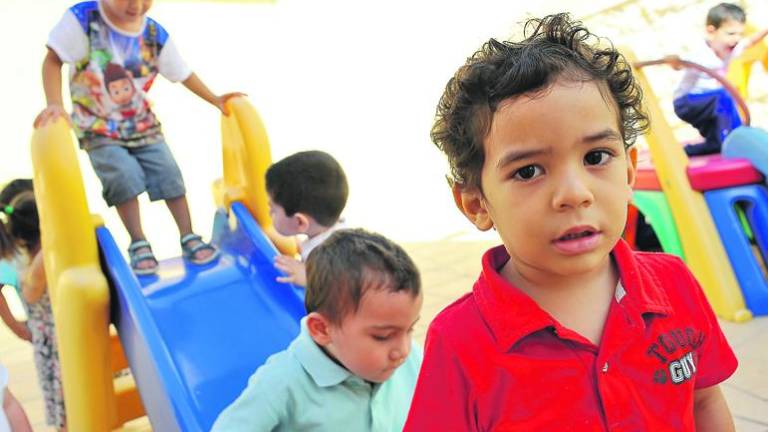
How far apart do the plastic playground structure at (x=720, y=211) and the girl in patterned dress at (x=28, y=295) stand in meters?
2.62

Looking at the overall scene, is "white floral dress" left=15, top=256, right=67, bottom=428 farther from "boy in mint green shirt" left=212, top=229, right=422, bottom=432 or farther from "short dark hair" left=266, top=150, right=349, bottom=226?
"boy in mint green shirt" left=212, top=229, right=422, bottom=432

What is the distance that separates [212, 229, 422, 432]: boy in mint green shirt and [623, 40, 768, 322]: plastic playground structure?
209cm

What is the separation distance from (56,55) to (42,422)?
1602 mm

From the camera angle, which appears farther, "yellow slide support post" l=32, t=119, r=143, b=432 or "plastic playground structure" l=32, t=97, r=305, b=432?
"yellow slide support post" l=32, t=119, r=143, b=432

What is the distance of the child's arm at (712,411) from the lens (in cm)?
101

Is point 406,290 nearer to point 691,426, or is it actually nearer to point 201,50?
point 691,426

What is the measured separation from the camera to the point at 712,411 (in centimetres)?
101

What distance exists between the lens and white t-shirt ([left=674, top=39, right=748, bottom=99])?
162 inches

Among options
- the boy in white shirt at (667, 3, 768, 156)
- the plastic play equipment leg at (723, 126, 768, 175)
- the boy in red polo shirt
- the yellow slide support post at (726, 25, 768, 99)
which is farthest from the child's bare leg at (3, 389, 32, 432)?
the yellow slide support post at (726, 25, 768, 99)

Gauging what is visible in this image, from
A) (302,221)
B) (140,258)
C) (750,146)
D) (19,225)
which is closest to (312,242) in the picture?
(302,221)

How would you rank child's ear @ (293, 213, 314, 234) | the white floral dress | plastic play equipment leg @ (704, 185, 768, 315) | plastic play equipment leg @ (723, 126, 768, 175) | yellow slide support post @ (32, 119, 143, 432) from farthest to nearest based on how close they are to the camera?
plastic play equipment leg @ (723, 126, 768, 175) < plastic play equipment leg @ (704, 185, 768, 315) < the white floral dress < child's ear @ (293, 213, 314, 234) < yellow slide support post @ (32, 119, 143, 432)

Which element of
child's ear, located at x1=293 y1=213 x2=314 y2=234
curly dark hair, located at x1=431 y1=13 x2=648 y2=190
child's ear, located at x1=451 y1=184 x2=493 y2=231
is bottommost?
child's ear, located at x1=293 y1=213 x2=314 y2=234

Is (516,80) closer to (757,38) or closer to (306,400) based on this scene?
(306,400)

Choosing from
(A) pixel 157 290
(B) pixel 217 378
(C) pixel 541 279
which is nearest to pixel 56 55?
(A) pixel 157 290
